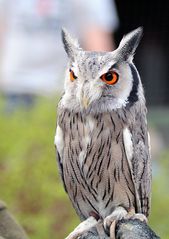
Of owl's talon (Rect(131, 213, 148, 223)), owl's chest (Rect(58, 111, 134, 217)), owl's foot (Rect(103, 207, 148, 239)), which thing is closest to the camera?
owl's foot (Rect(103, 207, 148, 239))

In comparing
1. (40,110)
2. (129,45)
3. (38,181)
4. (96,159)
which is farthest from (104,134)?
(40,110)

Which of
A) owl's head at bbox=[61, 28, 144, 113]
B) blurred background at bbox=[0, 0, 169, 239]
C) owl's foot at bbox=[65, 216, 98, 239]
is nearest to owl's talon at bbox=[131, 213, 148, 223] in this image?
owl's foot at bbox=[65, 216, 98, 239]

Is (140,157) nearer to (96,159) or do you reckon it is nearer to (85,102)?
(96,159)

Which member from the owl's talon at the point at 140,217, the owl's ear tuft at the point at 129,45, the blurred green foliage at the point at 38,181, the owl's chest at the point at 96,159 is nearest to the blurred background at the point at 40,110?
the blurred green foliage at the point at 38,181

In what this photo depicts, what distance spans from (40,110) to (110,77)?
91.1 inches

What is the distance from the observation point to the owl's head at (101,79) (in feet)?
11.2

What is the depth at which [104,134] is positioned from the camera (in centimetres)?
364

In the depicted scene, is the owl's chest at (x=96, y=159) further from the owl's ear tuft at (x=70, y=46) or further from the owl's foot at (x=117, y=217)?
the owl's ear tuft at (x=70, y=46)

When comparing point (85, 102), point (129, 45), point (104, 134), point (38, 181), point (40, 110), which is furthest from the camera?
point (40, 110)

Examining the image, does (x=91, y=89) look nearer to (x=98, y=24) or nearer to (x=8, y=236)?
(x=8, y=236)

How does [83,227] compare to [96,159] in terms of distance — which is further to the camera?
[96,159]

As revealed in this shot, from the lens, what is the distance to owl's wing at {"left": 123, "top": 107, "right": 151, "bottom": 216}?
143 inches

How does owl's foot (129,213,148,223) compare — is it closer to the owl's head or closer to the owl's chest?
the owl's chest

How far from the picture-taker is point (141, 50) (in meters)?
11.1
